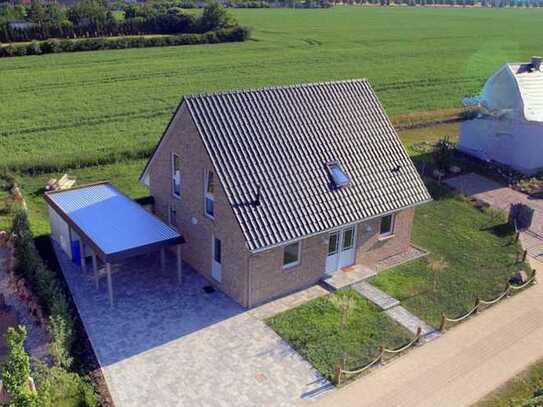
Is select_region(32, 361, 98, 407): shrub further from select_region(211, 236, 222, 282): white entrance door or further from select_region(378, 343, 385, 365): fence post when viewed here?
select_region(378, 343, 385, 365): fence post

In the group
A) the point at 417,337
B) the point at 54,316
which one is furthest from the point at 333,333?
the point at 54,316

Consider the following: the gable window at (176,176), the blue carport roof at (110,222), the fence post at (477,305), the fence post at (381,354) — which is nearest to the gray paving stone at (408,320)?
the fence post at (381,354)

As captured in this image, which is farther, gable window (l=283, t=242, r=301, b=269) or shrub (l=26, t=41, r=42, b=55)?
shrub (l=26, t=41, r=42, b=55)

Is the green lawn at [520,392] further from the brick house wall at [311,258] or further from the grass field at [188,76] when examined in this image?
the grass field at [188,76]

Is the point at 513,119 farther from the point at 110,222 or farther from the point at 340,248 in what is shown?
the point at 110,222

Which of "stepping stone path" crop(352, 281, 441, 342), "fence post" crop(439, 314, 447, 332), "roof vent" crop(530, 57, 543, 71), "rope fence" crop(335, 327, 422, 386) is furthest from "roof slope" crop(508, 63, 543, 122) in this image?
"rope fence" crop(335, 327, 422, 386)
